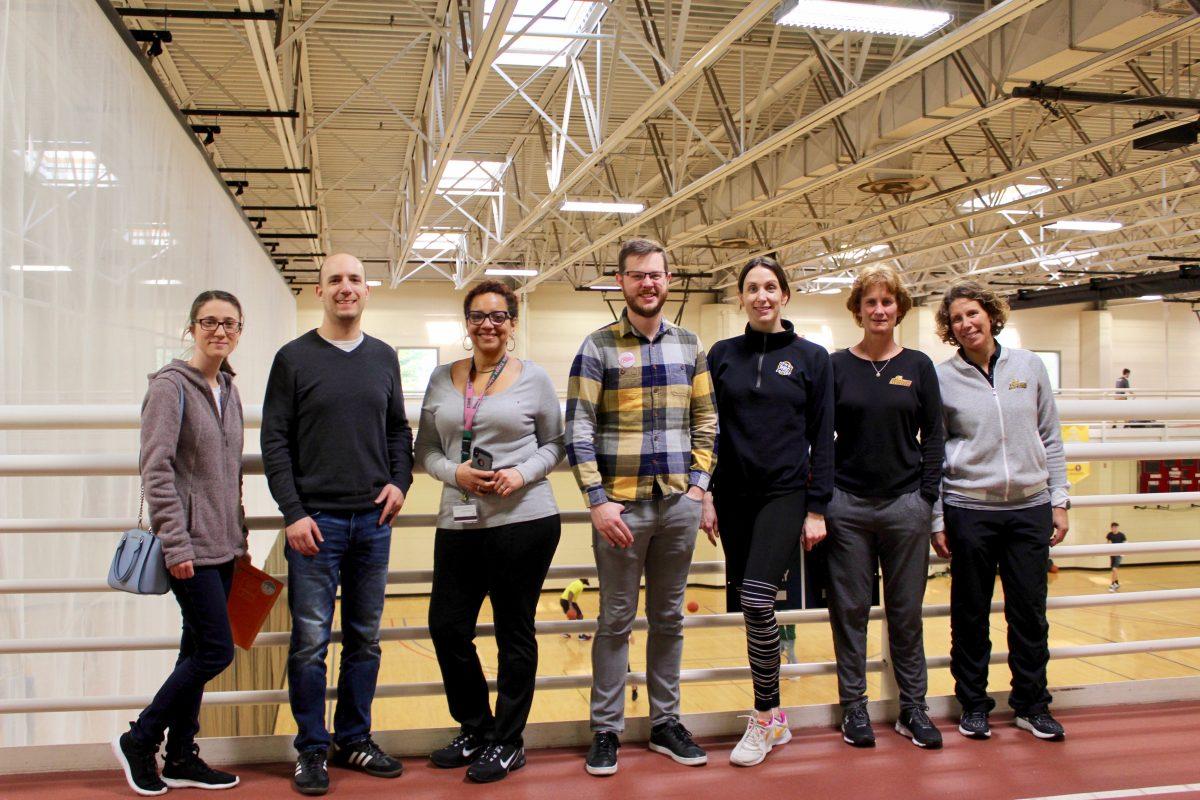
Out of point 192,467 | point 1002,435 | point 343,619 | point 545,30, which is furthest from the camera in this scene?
point 545,30

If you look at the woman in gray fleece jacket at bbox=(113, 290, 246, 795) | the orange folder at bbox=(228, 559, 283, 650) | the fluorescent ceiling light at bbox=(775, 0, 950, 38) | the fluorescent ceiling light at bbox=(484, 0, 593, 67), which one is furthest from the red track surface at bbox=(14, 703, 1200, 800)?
the fluorescent ceiling light at bbox=(484, 0, 593, 67)

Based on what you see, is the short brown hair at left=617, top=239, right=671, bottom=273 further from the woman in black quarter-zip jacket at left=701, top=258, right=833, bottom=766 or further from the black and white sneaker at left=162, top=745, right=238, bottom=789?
the black and white sneaker at left=162, top=745, right=238, bottom=789

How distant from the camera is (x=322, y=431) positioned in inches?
110

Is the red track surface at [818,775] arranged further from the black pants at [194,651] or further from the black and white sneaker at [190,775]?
the black pants at [194,651]

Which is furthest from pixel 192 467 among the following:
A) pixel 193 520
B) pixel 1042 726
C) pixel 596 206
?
pixel 596 206

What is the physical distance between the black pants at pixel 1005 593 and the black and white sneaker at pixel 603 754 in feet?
4.00

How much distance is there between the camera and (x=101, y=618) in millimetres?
4324

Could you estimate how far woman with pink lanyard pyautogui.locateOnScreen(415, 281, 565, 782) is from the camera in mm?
2832

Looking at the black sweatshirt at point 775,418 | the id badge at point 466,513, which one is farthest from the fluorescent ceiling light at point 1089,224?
the id badge at point 466,513

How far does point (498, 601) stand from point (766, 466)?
928mm

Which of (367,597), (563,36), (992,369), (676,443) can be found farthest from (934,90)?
(367,597)

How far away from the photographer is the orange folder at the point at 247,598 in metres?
2.84

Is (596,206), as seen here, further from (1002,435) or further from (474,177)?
(1002,435)

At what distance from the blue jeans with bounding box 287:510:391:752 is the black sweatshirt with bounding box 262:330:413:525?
3.3 inches
